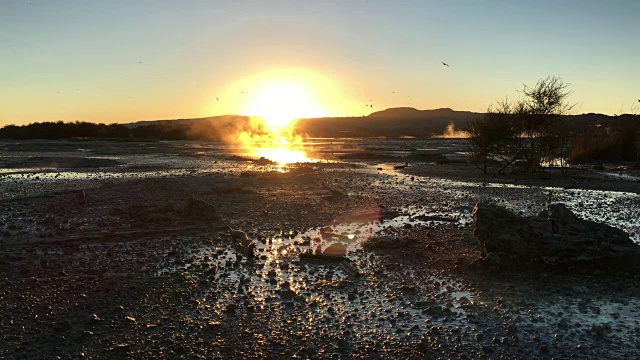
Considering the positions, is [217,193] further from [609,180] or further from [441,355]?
[609,180]

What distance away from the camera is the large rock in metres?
8.73

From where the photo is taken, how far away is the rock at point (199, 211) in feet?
44.9

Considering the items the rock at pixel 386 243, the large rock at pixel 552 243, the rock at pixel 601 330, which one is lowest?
the rock at pixel 601 330

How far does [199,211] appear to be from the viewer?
1375 centimetres

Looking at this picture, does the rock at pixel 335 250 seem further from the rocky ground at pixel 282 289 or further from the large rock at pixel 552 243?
the large rock at pixel 552 243

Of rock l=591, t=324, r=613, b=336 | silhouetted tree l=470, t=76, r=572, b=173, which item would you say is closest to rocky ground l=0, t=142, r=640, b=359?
rock l=591, t=324, r=613, b=336

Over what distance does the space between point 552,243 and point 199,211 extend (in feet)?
30.2

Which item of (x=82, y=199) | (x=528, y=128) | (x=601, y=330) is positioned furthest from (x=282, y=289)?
(x=528, y=128)

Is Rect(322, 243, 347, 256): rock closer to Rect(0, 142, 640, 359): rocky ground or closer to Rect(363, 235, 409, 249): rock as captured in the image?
Rect(0, 142, 640, 359): rocky ground

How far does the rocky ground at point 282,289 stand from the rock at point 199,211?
3cm

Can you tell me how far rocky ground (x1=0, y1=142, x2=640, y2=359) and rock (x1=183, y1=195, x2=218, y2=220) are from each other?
0.03 metres

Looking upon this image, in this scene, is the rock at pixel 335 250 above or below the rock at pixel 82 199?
below

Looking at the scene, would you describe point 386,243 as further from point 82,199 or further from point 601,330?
point 82,199

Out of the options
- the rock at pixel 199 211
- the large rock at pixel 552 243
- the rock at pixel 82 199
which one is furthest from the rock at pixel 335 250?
the rock at pixel 82 199
